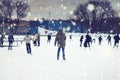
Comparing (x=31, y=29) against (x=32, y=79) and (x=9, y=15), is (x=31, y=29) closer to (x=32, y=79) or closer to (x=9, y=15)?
(x=9, y=15)

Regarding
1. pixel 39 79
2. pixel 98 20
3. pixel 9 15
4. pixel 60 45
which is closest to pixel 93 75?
pixel 39 79

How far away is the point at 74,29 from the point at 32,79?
10196 cm

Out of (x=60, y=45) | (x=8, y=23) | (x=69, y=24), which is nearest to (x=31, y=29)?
(x=8, y=23)

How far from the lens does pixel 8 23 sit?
9588 cm

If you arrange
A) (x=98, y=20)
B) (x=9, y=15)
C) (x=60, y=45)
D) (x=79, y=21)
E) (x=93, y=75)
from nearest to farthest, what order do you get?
(x=93, y=75) < (x=60, y=45) < (x=9, y=15) < (x=98, y=20) < (x=79, y=21)

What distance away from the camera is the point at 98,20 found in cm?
9150

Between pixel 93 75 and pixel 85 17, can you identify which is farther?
pixel 85 17

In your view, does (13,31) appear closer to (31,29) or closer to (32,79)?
(31,29)

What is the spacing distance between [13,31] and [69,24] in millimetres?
27089

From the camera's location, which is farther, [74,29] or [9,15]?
[74,29]

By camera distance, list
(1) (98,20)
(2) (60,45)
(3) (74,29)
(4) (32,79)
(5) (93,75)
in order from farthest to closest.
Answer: (3) (74,29) < (1) (98,20) < (2) (60,45) < (5) (93,75) < (4) (32,79)

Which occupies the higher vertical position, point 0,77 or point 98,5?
point 98,5

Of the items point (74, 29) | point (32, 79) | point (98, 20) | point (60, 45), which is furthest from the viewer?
point (74, 29)

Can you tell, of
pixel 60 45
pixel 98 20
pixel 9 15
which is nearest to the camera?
pixel 60 45
